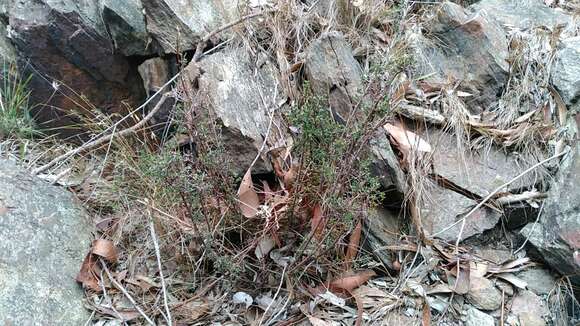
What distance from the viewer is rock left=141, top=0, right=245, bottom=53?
9.76 feet

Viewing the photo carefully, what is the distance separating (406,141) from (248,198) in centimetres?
81

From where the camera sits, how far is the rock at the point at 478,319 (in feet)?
7.75

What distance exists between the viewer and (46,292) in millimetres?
2334

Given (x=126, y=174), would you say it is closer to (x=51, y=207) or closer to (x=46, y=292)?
(x=51, y=207)

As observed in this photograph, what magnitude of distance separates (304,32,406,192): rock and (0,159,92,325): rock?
1.23 metres

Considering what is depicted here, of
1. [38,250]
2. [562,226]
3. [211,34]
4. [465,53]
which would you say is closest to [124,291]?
[38,250]

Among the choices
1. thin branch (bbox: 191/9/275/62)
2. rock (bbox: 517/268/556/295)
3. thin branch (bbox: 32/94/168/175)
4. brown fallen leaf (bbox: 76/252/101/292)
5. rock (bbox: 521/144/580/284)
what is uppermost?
thin branch (bbox: 191/9/275/62)

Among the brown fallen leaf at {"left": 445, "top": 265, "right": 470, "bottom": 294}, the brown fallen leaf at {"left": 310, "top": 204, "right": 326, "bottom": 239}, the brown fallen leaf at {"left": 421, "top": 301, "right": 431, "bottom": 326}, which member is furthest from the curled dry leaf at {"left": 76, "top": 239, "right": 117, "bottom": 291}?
the brown fallen leaf at {"left": 445, "top": 265, "right": 470, "bottom": 294}

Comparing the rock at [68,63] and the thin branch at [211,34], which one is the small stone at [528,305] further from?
the rock at [68,63]

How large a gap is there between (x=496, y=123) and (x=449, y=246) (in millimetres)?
758

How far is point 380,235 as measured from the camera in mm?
2582

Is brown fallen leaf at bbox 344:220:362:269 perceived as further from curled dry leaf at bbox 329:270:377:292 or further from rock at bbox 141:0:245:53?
rock at bbox 141:0:245:53

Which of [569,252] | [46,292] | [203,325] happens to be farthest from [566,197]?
[46,292]

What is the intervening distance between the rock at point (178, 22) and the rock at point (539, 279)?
1.90 meters
